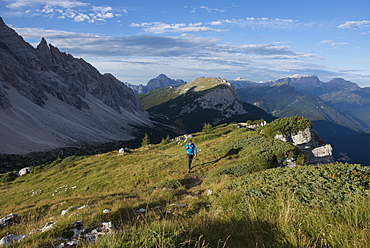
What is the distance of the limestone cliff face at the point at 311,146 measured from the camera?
25.7 metres

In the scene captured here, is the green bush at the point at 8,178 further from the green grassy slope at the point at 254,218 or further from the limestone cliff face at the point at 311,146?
the limestone cliff face at the point at 311,146

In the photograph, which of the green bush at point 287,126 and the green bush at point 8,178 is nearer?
the green bush at point 287,126

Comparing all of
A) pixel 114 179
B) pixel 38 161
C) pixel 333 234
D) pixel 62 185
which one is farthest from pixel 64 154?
pixel 333 234

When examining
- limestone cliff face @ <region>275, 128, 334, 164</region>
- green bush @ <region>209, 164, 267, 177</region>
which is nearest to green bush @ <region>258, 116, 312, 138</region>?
limestone cliff face @ <region>275, 128, 334, 164</region>

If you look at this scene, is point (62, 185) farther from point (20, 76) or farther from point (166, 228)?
point (20, 76)

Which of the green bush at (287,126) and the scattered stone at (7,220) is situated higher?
the green bush at (287,126)

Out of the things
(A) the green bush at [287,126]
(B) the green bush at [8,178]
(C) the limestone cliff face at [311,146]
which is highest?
(A) the green bush at [287,126]

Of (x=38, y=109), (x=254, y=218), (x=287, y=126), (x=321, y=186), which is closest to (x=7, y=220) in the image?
(x=254, y=218)

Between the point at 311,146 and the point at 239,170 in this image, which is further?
the point at 311,146

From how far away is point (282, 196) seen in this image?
7102 mm

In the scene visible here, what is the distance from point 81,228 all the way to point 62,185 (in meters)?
21.6

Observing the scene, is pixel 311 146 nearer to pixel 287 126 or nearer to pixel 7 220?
pixel 287 126

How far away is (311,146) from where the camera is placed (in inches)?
1125

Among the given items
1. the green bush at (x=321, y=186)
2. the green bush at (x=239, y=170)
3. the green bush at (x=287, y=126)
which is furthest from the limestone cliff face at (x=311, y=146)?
the green bush at (x=321, y=186)
